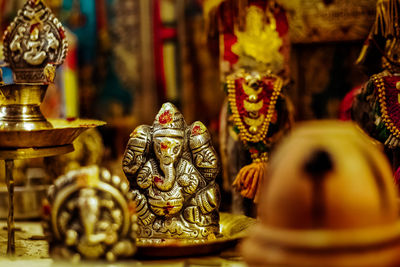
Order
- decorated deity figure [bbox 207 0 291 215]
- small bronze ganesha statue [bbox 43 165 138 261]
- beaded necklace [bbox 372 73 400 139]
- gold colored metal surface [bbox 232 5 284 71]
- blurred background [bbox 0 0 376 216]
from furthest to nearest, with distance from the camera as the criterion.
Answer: blurred background [bbox 0 0 376 216] < gold colored metal surface [bbox 232 5 284 71] < decorated deity figure [bbox 207 0 291 215] < beaded necklace [bbox 372 73 400 139] < small bronze ganesha statue [bbox 43 165 138 261]

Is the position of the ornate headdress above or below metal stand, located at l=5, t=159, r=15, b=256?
above

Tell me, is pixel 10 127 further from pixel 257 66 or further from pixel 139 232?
pixel 257 66

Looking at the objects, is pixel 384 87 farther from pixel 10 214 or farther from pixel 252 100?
pixel 10 214

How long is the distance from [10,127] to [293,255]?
1.30 metres

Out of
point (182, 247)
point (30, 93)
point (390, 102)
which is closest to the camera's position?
point (182, 247)

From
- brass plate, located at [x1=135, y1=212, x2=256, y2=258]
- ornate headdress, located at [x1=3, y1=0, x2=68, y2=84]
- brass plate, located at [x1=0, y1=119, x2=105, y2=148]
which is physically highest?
ornate headdress, located at [x1=3, y1=0, x2=68, y2=84]

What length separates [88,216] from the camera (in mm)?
1661

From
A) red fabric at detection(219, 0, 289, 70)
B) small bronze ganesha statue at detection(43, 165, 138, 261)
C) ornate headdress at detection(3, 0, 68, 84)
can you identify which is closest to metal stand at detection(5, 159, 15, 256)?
ornate headdress at detection(3, 0, 68, 84)

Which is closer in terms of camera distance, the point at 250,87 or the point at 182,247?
the point at 182,247

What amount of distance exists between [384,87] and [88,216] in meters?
1.33

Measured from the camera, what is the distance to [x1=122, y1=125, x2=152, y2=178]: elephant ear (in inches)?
88.0

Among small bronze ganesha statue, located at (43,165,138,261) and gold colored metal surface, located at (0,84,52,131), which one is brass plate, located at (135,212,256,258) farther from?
gold colored metal surface, located at (0,84,52,131)

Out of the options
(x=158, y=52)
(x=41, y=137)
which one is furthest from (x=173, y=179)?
(x=158, y=52)

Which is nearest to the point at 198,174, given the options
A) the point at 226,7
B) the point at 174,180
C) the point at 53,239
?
the point at 174,180
